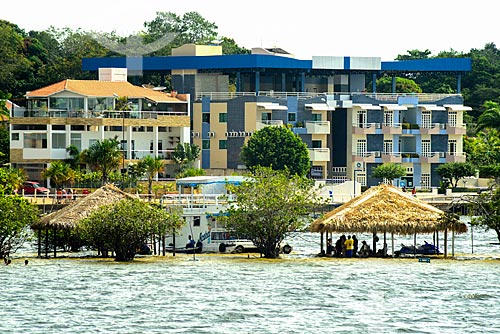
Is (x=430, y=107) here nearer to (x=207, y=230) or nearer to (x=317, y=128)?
(x=317, y=128)

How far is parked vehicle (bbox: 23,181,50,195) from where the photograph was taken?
339ft

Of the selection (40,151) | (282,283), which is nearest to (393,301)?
(282,283)

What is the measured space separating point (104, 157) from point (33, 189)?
552 centimetres

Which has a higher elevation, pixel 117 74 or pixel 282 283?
pixel 117 74

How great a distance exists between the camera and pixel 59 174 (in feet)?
334

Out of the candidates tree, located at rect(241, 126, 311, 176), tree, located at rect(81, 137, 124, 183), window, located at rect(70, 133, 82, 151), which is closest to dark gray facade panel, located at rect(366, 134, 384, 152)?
tree, located at rect(241, 126, 311, 176)

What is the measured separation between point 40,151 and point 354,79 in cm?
3435

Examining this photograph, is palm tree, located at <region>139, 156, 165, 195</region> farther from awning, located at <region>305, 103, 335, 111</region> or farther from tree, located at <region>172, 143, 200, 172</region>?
awning, located at <region>305, 103, 335, 111</region>

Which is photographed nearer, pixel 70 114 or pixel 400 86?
pixel 70 114

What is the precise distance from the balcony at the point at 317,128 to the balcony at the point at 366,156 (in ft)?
10.3

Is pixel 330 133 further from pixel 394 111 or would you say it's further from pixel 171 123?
pixel 171 123

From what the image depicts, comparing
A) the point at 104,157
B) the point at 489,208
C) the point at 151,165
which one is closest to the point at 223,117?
the point at 151,165

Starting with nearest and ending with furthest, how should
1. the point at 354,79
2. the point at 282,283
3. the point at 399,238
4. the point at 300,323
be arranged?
the point at 300,323
the point at 282,283
the point at 399,238
the point at 354,79

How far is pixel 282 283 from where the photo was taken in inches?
2201
